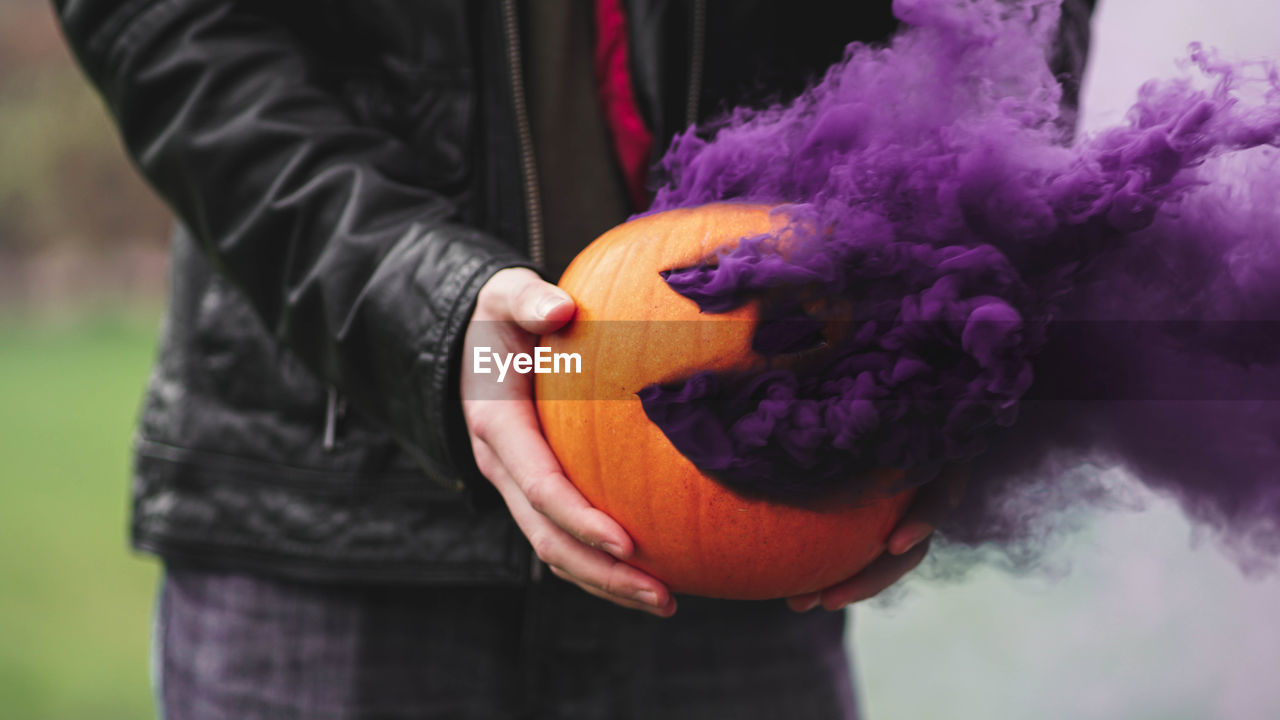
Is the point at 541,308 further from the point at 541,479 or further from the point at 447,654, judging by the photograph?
the point at 447,654

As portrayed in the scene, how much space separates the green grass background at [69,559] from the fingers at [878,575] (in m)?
3.01

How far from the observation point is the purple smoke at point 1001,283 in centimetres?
65

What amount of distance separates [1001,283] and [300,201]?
0.64m

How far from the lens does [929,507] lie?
806mm

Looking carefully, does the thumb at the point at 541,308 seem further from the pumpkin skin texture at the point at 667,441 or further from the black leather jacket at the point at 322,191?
the black leather jacket at the point at 322,191

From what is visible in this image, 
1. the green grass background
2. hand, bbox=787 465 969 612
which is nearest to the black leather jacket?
hand, bbox=787 465 969 612

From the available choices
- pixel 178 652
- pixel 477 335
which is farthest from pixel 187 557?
pixel 477 335

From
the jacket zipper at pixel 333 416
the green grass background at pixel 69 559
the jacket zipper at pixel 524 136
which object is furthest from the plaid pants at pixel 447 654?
the green grass background at pixel 69 559

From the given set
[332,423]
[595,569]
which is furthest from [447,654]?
[595,569]

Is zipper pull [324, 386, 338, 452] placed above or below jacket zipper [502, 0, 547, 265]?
below

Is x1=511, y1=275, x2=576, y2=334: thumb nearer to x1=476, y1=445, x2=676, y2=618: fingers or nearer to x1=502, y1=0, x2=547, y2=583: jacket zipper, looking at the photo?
x1=476, y1=445, x2=676, y2=618: fingers

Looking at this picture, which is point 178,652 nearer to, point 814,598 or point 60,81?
point 814,598

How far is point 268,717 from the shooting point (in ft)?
3.57

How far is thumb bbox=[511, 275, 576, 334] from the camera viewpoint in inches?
30.2
